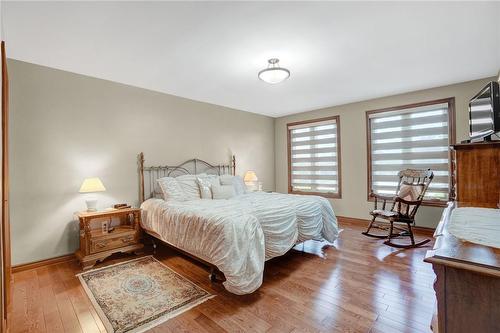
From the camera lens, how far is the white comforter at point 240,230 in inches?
84.8

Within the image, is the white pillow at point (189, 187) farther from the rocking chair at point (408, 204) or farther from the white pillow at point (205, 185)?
the rocking chair at point (408, 204)

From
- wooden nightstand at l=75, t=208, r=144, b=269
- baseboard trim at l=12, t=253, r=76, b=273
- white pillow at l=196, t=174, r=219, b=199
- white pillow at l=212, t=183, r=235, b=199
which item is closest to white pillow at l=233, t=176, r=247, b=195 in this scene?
white pillow at l=212, t=183, r=235, b=199

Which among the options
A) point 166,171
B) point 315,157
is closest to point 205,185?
point 166,171

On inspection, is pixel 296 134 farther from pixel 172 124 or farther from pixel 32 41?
pixel 32 41

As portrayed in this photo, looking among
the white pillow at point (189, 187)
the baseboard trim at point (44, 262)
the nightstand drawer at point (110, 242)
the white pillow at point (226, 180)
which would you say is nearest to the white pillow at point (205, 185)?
the white pillow at point (189, 187)

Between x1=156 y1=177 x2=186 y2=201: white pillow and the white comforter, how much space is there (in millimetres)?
138

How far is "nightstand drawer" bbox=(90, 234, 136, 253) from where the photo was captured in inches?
115

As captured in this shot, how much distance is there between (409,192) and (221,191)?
2950 millimetres

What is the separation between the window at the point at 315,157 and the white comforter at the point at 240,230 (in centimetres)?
199

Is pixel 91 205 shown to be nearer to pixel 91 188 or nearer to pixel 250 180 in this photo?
pixel 91 188

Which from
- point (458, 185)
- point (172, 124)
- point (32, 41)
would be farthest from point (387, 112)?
point (32, 41)

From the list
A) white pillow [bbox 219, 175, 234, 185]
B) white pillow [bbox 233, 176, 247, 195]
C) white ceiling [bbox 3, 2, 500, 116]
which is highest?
white ceiling [bbox 3, 2, 500, 116]

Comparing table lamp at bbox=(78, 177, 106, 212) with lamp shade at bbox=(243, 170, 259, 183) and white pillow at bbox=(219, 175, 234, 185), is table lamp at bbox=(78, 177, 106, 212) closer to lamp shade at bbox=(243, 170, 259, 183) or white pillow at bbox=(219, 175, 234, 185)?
white pillow at bbox=(219, 175, 234, 185)

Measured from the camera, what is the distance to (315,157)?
5.59m
